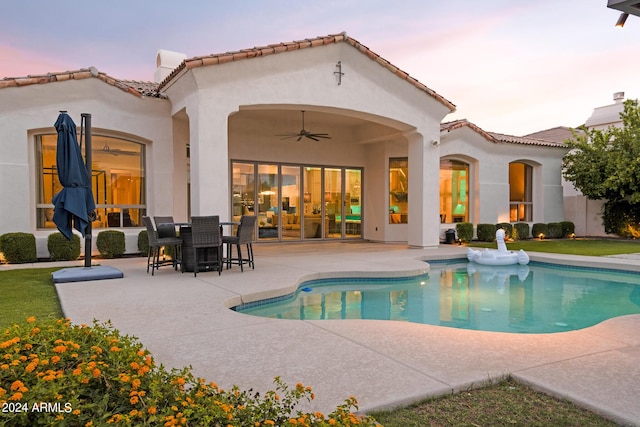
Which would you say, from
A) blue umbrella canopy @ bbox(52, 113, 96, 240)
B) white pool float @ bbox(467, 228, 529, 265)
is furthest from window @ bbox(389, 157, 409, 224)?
blue umbrella canopy @ bbox(52, 113, 96, 240)

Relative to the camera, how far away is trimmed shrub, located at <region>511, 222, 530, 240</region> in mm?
16573

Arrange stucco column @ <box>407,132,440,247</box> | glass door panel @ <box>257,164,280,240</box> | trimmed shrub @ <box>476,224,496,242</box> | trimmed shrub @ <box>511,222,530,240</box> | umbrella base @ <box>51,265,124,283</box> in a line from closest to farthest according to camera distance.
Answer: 1. umbrella base @ <box>51,265,124,283</box>
2. stucco column @ <box>407,132,440,247</box>
3. glass door panel @ <box>257,164,280,240</box>
4. trimmed shrub @ <box>476,224,496,242</box>
5. trimmed shrub @ <box>511,222,530,240</box>

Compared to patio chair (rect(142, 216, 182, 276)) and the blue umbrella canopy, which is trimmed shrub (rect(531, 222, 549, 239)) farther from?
the blue umbrella canopy

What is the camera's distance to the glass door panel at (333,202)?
15.5 m

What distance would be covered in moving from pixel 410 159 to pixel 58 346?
38.8 ft

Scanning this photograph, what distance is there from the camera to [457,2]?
1230cm

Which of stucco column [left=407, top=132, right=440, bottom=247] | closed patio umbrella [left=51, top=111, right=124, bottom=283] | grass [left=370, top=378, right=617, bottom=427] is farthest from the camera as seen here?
stucco column [left=407, top=132, right=440, bottom=247]

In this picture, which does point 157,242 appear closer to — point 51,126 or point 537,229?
point 51,126

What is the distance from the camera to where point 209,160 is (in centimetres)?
920

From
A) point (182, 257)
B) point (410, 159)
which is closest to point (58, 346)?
point (182, 257)

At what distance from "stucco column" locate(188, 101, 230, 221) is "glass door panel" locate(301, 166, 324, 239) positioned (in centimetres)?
594

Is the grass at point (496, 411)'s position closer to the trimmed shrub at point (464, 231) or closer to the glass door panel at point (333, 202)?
the trimmed shrub at point (464, 231)

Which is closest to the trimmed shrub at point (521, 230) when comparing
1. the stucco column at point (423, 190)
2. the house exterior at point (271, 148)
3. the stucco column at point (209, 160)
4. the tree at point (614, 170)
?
the house exterior at point (271, 148)


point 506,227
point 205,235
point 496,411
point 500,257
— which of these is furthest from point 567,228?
point 496,411
